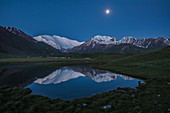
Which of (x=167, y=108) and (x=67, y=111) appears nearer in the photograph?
(x=167, y=108)

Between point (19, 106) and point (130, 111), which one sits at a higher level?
point (130, 111)

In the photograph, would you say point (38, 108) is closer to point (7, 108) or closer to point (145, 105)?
point (7, 108)

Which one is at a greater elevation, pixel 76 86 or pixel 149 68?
pixel 149 68

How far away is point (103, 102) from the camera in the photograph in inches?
653

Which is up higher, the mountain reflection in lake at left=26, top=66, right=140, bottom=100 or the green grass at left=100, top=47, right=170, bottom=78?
the green grass at left=100, top=47, right=170, bottom=78

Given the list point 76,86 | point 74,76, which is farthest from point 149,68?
point 76,86

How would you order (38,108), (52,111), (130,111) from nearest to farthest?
1. (130,111)
2. (52,111)
3. (38,108)

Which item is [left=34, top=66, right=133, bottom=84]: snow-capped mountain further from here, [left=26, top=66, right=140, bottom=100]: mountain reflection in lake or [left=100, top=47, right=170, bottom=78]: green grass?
[left=100, top=47, right=170, bottom=78]: green grass

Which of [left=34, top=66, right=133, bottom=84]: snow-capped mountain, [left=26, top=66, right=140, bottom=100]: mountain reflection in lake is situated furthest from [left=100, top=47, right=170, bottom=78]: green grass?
[left=26, top=66, right=140, bottom=100]: mountain reflection in lake

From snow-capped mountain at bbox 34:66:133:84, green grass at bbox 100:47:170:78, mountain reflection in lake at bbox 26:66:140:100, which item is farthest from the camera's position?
snow-capped mountain at bbox 34:66:133:84

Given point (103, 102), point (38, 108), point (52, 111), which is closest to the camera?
point (52, 111)

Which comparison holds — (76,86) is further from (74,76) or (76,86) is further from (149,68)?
(149,68)

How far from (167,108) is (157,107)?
3.55 ft

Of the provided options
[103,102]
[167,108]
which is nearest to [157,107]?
[167,108]
